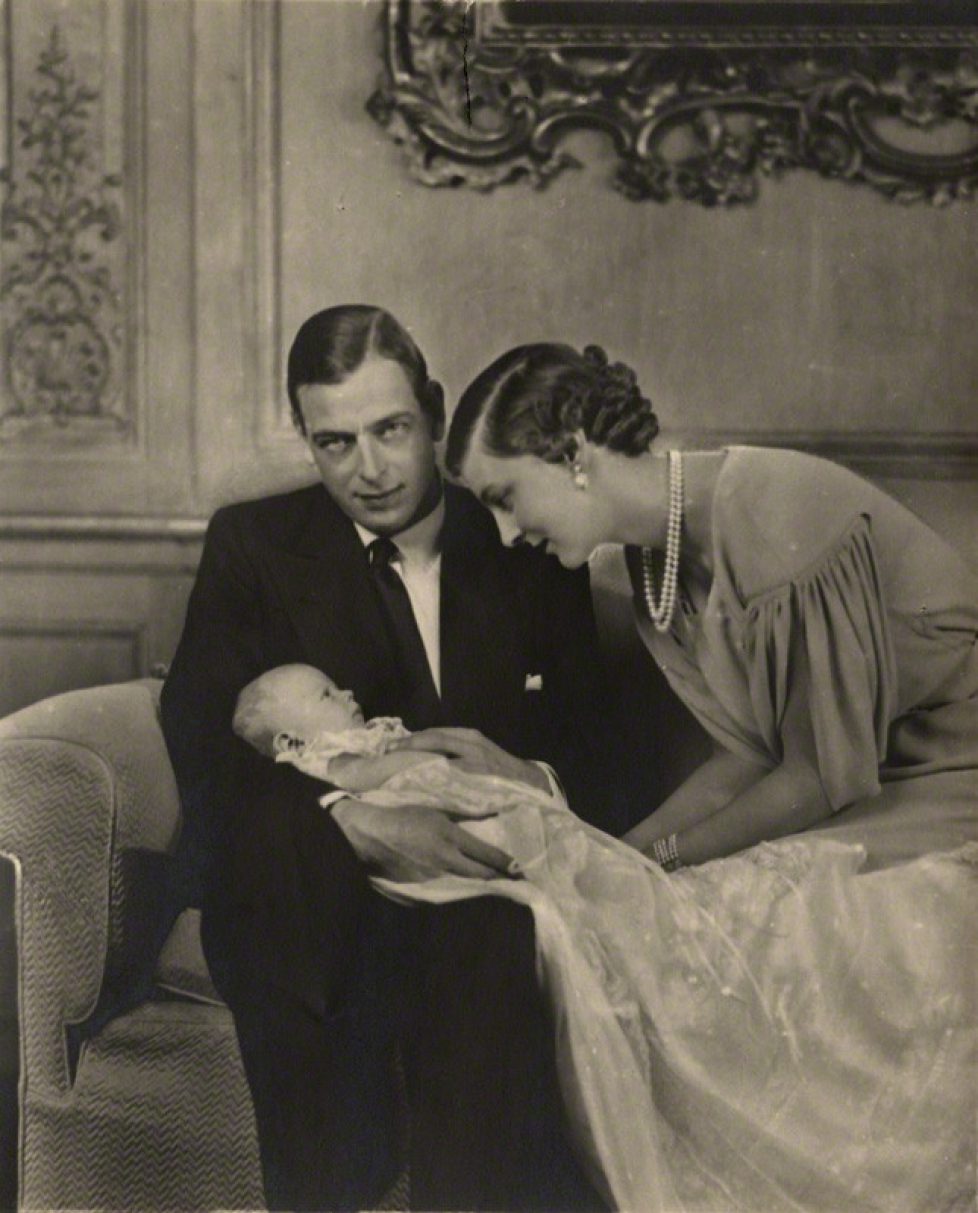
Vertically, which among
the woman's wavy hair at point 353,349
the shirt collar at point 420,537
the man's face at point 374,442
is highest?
the woman's wavy hair at point 353,349

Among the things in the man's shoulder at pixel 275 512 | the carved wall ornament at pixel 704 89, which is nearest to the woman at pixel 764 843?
the man's shoulder at pixel 275 512

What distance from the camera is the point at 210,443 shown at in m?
2.58

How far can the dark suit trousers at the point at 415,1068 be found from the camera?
228cm

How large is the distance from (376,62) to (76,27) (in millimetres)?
523

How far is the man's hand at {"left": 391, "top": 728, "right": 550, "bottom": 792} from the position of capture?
2.46 m

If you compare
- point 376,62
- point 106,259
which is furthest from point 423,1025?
point 376,62

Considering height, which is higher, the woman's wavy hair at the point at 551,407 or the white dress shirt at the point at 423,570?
the woman's wavy hair at the point at 551,407

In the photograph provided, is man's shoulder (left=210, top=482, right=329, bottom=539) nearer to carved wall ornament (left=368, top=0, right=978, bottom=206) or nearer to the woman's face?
the woman's face

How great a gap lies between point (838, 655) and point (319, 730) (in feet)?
2.86

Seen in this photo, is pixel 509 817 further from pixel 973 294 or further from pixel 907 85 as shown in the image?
pixel 907 85

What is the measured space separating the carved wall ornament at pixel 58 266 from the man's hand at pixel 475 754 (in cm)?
78

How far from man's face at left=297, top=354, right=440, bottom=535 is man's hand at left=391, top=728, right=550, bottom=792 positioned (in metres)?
0.38

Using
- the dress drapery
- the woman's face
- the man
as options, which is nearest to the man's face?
the man

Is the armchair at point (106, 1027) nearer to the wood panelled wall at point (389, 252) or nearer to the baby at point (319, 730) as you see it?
the baby at point (319, 730)
